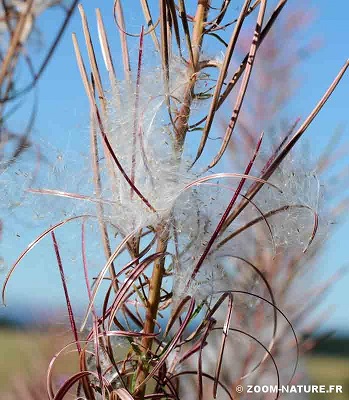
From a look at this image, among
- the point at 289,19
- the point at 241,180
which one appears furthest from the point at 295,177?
the point at 289,19

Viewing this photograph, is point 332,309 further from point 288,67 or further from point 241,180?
point 241,180

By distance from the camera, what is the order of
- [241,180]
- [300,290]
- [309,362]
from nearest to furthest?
[241,180] → [300,290] → [309,362]

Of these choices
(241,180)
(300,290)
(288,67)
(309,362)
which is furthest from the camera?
(288,67)

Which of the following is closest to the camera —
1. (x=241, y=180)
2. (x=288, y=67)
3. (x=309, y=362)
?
(x=241, y=180)

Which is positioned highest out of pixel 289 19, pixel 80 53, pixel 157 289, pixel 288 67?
pixel 289 19

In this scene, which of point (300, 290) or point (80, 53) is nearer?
point (80, 53)

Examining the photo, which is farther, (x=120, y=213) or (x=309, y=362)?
(x=309, y=362)

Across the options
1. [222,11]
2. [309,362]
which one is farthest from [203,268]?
[309,362]

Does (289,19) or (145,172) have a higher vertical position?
(289,19)

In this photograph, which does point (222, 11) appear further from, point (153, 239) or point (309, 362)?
point (309, 362)
